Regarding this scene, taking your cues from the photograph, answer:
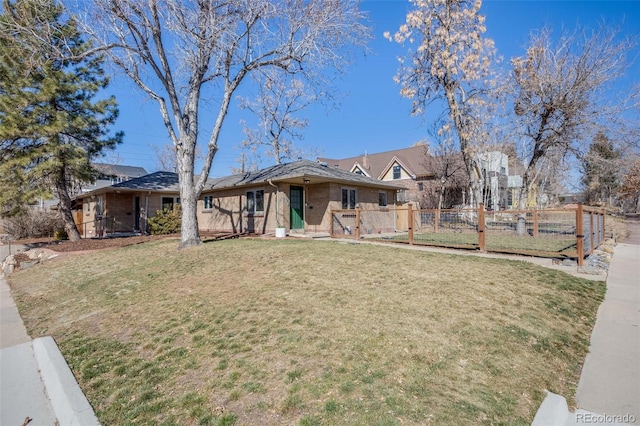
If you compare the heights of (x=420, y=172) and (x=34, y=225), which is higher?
(x=420, y=172)

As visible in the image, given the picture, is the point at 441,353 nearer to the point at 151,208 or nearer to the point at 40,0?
the point at 40,0

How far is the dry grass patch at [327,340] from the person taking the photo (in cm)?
281

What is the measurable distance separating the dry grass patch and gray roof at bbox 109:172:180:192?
1417cm

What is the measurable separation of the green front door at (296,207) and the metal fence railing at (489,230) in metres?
2.03

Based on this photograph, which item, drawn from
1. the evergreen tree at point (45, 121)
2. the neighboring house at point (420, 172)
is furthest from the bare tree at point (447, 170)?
the evergreen tree at point (45, 121)

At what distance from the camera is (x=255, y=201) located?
1659 centimetres

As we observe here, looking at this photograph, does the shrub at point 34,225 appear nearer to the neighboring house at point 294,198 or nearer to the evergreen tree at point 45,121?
the evergreen tree at point 45,121

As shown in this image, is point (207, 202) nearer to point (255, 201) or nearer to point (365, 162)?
point (255, 201)

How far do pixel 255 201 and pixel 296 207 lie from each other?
7.71ft

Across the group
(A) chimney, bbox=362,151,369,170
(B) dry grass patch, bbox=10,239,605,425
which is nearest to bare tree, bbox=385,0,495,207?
(B) dry grass patch, bbox=10,239,605,425

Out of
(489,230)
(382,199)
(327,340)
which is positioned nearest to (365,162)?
(382,199)

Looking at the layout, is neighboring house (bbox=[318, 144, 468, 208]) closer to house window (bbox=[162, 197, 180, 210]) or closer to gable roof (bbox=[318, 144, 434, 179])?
gable roof (bbox=[318, 144, 434, 179])

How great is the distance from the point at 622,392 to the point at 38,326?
8.40m

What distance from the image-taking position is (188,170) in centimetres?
1148
